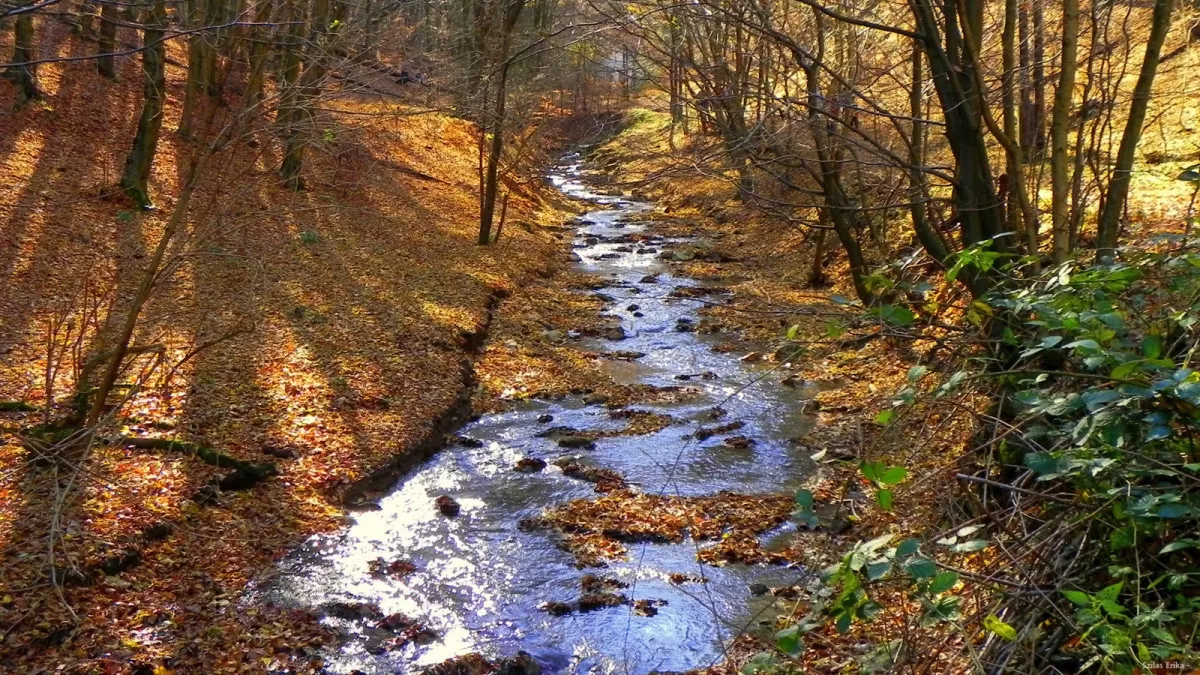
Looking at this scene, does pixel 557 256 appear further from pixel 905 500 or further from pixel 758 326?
pixel 905 500

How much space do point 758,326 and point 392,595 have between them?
9.93 m

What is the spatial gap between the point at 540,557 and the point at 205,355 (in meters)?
5.31

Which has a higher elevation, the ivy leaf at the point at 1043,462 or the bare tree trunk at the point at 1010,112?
the bare tree trunk at the point at 1010,112

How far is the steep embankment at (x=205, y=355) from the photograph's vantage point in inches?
245

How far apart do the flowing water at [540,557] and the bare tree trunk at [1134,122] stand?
10.4ft

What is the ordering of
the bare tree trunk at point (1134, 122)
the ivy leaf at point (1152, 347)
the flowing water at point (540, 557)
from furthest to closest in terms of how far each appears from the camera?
1. the flowing water at point (540, 557)
2. the bare tree trunk at point (1134, 122)
3. the ivy leaf at point (1152, 347)

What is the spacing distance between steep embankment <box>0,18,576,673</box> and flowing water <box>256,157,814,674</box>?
50cm

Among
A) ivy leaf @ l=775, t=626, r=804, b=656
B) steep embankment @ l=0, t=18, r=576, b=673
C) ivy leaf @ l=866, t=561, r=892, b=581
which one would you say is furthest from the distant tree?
ivy leaf @ l=866, t=561, r=892, b=581

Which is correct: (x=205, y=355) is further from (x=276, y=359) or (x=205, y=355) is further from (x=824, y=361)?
(x=824, y=361)

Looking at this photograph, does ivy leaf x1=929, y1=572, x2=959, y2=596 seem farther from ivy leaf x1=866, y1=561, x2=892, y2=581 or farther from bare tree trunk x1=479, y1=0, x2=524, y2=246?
bare tree trunk x1=479, y1=0, x2=524, y2=246

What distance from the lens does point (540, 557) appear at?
8.01 meters

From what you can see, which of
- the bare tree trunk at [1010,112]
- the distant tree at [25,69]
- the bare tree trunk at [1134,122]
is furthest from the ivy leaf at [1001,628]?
the distant tree at [25,69]

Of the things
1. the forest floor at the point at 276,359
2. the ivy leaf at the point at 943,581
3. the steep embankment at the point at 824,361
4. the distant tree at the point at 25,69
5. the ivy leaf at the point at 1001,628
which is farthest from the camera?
the distant tree at the point at 25,69

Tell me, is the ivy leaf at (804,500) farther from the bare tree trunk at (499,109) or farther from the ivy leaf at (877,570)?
the bare tree trunk at (499,109)
